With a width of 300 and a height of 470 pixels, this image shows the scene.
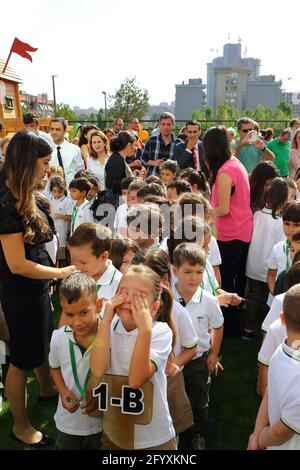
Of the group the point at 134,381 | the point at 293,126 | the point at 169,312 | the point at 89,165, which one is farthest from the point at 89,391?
the point at 293,126

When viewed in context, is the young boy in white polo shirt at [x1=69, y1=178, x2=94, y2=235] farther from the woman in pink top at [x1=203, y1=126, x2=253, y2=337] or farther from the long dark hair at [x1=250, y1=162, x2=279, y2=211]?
the long dark hair at [x1=250, y1=162, x2=279, y2=211]

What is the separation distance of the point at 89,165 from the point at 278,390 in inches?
179

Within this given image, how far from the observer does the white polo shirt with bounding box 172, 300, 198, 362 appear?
2.21 meters

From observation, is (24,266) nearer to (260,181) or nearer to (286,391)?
(286,391)

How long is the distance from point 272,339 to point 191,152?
4.04m

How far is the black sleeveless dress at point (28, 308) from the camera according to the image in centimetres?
243

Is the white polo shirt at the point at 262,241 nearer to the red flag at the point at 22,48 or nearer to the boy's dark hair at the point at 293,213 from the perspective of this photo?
the boy's dark hair at the point at 293,213

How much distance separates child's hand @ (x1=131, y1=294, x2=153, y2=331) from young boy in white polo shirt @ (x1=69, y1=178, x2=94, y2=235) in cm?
294

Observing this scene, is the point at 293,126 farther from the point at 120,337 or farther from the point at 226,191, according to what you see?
the point at 120,337

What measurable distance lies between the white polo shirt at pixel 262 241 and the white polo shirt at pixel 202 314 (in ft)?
4.42

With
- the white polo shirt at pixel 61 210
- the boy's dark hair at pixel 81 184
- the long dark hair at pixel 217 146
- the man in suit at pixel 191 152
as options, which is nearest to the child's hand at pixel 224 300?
the long dark hair at pixel 217 146

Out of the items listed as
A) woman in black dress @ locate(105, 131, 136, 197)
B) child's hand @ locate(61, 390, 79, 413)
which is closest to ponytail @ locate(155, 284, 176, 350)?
child's hand @ locate(61, 390, 79, 413)

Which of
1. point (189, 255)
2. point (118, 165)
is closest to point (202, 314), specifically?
point (189, 255)

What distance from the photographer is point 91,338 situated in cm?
209
